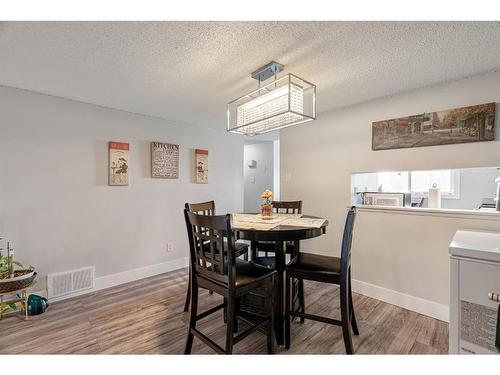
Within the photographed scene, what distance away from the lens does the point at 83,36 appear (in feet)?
4.78

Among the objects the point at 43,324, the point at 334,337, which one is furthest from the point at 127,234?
the point at 334,337

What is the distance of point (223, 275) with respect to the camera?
1.50 meters

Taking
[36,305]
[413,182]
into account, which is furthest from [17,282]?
[413,182]

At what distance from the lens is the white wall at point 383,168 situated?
6.77 ft

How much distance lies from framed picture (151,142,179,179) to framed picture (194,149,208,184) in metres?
0.33

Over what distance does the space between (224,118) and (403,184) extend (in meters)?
2.48

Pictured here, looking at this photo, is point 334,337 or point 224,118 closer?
point 334,337

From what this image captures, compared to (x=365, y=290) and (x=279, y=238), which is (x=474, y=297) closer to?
(x=279, y=238)

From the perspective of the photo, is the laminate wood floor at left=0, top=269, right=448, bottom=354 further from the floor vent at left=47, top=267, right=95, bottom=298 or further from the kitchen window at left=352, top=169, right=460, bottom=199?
the kitchen window at left=352, top=169, right=460, bottom=199

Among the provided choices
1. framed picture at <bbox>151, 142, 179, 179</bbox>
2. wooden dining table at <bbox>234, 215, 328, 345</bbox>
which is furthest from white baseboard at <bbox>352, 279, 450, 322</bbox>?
framed picture at <bbox>151, 142, 179, 179</bbox>

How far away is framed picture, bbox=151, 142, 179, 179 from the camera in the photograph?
3.24 meters

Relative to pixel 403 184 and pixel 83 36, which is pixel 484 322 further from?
pixel 83 36

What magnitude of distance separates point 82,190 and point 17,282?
1.01m

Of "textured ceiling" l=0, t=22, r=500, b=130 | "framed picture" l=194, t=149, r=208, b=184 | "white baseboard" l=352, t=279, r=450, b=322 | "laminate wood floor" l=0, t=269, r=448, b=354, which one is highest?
"textured ceiling" l=0, t=22, r=500, b=130
